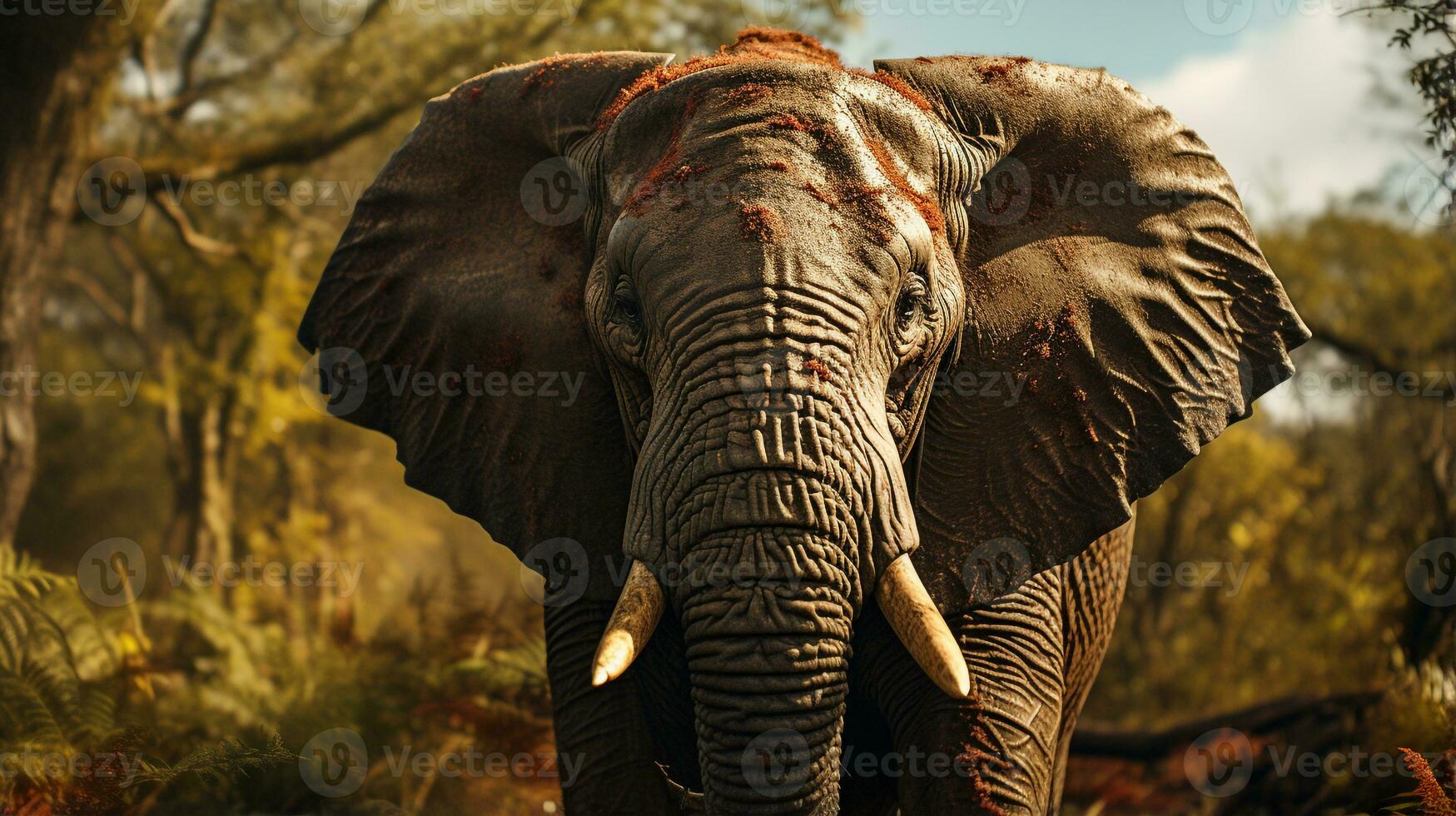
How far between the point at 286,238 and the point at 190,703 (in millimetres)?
9103

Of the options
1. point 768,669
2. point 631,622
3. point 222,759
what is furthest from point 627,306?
point 222,759

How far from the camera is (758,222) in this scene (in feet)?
14.8

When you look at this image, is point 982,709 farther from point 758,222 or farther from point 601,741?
point 758,222

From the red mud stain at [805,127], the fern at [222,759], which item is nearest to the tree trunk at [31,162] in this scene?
the fern at [222,759]

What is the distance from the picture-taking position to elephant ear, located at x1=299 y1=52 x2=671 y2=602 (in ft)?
18.1

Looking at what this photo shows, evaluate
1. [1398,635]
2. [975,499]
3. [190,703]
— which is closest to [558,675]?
[975,499]

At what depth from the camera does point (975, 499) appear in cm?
529

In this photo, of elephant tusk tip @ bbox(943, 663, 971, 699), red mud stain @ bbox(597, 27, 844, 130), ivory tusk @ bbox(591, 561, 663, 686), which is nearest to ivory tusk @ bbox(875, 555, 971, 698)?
elephant tusk tip @ bbox(943, 663, 971, 699)

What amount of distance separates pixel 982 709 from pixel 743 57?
8.75ft

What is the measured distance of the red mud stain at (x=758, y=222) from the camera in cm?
448

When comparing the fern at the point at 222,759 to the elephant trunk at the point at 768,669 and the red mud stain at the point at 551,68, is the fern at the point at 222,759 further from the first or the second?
the red mud stain at the point at 551,68

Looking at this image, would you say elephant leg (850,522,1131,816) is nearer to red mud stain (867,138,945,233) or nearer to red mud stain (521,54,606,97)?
red mud stain (867,138,945,233)

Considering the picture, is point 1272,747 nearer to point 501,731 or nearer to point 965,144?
point 501,731

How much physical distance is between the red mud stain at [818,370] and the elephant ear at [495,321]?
1.27 m
